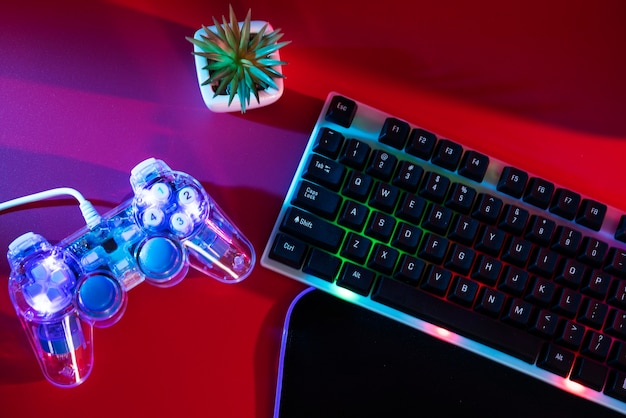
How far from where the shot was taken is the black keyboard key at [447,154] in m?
0.82

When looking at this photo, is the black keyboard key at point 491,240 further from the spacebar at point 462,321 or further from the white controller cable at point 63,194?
the white controller cable at point 63,194

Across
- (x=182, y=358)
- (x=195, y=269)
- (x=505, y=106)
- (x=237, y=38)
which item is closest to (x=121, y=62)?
(x=237, y=38)

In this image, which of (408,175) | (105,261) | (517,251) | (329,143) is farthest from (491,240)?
(105,261)

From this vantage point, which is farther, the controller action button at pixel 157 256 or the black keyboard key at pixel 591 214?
the black keyboard key at pixel 591 214

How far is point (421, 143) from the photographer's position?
2.68 feet

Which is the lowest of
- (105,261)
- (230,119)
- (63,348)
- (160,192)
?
(63,348)

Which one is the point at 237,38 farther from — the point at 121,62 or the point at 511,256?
the point at 511,256

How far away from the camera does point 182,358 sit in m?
0.81

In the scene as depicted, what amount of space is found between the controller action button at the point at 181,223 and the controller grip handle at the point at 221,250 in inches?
0.8

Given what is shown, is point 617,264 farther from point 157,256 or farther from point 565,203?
point 157,256

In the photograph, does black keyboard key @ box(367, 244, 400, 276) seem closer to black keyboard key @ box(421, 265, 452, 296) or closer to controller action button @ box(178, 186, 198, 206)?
black keyboard key @ box(421, 265, 452, 296)

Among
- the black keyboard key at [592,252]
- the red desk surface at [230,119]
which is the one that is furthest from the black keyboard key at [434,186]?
the black keyboard key at [592,252]

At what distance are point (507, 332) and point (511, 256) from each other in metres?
0.10

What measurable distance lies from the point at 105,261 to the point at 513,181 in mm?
529
